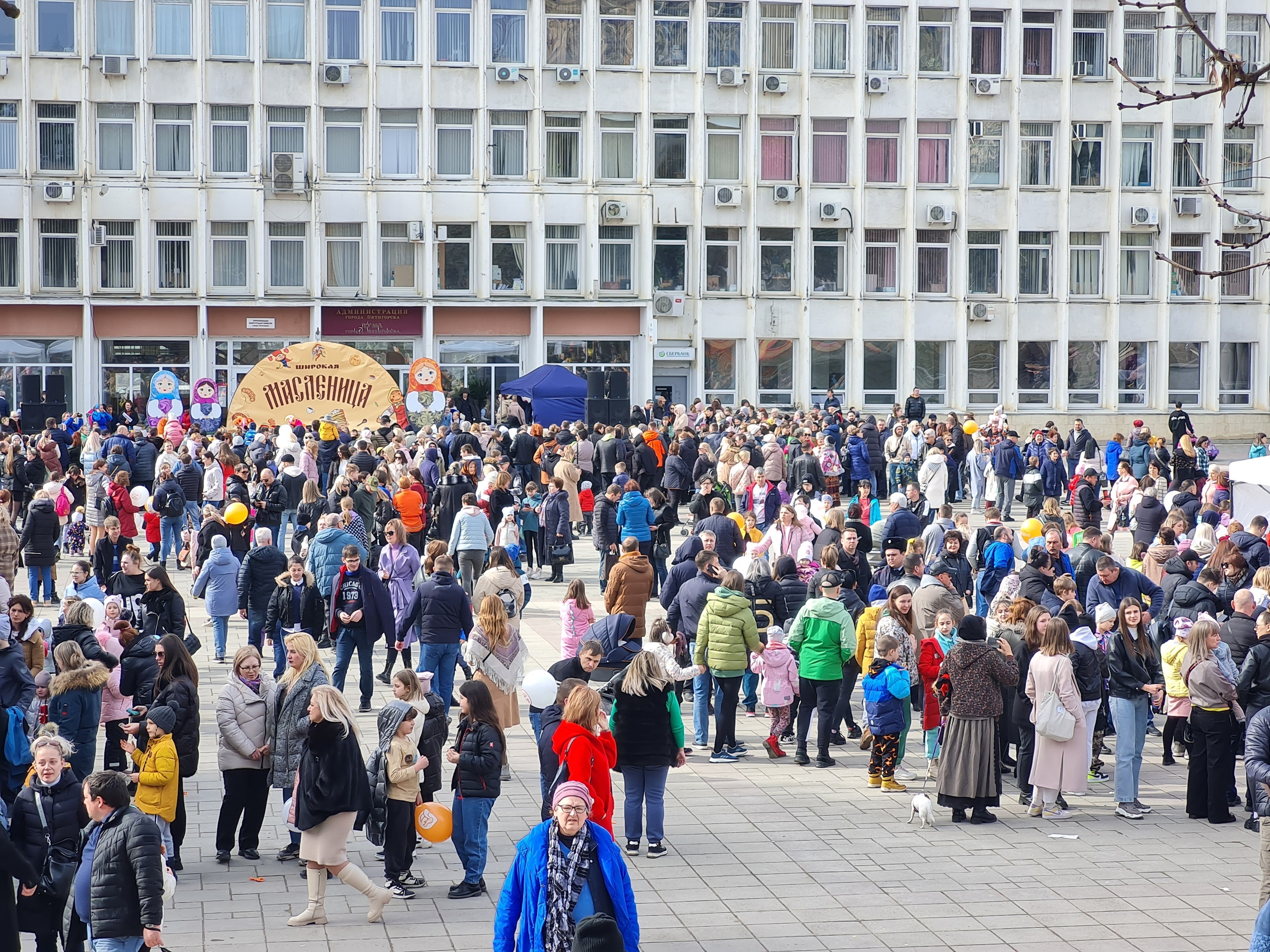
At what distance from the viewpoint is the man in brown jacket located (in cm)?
1392

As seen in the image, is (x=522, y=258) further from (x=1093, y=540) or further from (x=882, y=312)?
(x=1093, y=540)

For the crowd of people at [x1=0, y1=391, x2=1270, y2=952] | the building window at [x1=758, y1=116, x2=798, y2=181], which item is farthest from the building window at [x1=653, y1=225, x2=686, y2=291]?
the crowd of people at [x1=0, y1=391, x2=1270, y2=952]

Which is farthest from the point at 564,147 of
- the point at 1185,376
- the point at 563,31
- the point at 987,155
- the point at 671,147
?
the point at 1185,376

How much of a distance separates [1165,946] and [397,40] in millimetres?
36744

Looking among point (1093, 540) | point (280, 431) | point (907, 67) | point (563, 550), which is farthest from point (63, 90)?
point (1093, 540)

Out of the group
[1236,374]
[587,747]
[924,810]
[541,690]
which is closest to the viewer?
[587,747]

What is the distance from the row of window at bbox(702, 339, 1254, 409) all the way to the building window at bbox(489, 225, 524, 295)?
217 inches

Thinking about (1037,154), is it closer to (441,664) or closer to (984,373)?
(984,373)

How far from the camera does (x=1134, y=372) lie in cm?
4456

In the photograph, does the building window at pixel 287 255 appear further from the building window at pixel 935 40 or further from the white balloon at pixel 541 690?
the white balloon at pixel 541 690

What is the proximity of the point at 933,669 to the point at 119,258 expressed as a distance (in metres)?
33.5

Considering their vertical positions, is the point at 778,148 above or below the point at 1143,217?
above

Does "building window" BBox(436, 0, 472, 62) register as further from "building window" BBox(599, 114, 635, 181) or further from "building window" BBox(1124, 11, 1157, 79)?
"building window" BBox(1124, 11, 1157, 79)

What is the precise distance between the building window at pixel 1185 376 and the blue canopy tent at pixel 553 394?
20.4 metres
